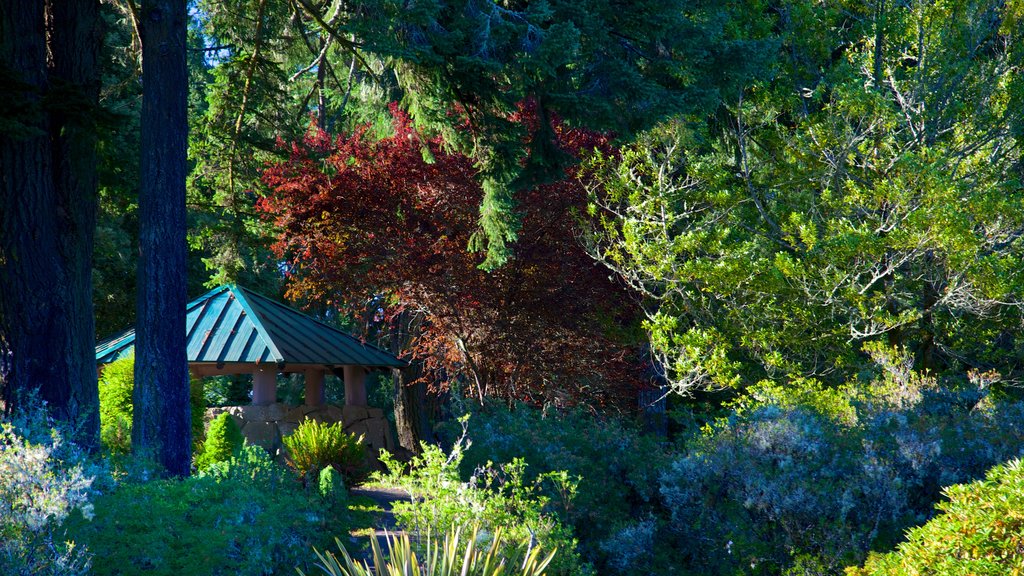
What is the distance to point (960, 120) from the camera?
1190 cm

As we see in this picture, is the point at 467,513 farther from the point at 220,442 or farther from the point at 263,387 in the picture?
the point at 263,387

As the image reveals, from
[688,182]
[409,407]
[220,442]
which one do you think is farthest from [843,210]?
[220,442]

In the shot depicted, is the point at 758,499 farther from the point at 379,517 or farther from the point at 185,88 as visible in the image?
the point at 185,88

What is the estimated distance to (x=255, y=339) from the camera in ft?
46.5

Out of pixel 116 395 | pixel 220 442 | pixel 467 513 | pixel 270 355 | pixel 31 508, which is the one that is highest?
pixel 270 355

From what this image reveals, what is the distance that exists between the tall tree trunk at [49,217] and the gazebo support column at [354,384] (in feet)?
25.2

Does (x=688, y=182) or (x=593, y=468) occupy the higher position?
(x=688, y=182)

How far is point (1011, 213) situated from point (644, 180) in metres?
4.60

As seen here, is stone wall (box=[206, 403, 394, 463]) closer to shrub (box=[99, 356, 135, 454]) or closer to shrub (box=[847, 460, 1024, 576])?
shrub (box=[99, 356, 135, 454])

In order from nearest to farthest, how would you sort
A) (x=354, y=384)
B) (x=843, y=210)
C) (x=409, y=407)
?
(x=843, y=210) → (x=409, y=407) → (x=354, y=384)

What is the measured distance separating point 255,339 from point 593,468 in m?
7.68

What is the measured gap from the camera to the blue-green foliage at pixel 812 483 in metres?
6.85

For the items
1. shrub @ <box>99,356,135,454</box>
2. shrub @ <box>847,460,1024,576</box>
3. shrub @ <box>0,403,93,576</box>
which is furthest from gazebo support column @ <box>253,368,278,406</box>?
shrub @ <box>847,460,1024,576</box>

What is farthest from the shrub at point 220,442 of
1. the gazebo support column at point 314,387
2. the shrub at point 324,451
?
the gazebo support column at point 314,387
